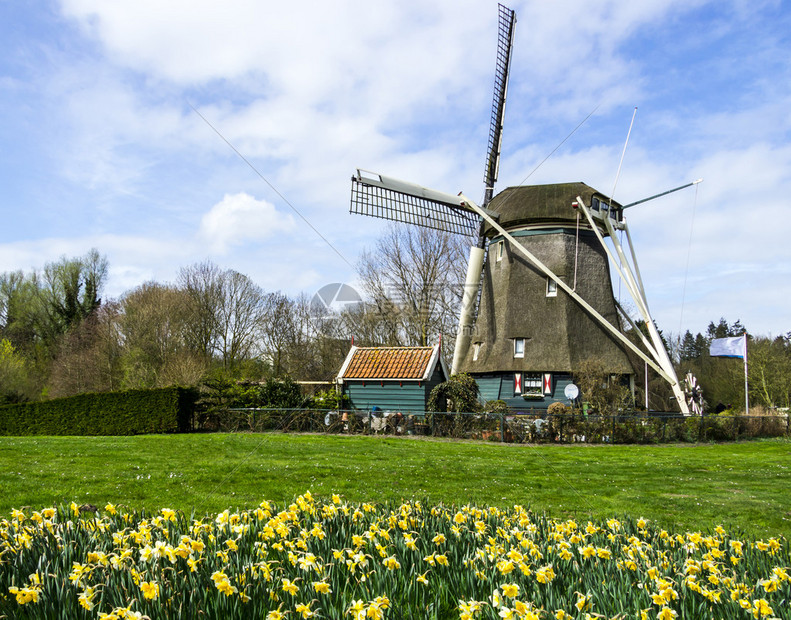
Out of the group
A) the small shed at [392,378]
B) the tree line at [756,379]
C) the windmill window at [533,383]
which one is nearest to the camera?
the small shed at [392,378]

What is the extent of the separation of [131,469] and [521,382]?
1833cm

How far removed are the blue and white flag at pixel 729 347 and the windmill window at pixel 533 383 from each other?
12.8 metres

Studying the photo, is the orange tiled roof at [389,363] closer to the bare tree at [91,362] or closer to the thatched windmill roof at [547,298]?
the thatched windmill roof at [547,298]

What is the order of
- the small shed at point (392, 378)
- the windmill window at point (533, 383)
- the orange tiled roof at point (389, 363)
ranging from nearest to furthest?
the small shed at point (392, 378) → the orange tiled roof at point (389, 363) → the windmill window at point (533, 383)

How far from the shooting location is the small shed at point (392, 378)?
2281cm

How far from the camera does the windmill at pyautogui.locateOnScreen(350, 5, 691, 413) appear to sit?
25.4m

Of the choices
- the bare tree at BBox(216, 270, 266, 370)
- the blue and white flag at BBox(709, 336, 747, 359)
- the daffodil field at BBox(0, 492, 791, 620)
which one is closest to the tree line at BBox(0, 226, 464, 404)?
the bare tree at BBox(216, 270, 266, 370)

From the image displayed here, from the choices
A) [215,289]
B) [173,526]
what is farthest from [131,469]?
[215,289]

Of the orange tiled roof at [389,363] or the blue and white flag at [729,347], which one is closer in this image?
the orange tiled roof at [389,363]

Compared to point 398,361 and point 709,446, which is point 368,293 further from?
point 709,446

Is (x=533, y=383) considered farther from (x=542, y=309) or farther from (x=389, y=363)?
(x=389, y=363)

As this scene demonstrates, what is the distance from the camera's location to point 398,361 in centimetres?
Result: 2353

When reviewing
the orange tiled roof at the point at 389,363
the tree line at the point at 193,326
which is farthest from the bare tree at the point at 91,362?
the orange tiled roof at the point at 389,363

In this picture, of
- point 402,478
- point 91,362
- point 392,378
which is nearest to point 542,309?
point 392,378
